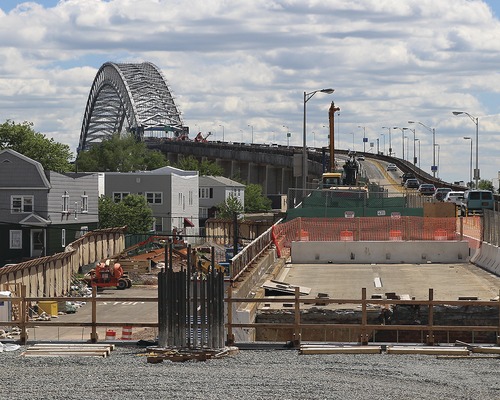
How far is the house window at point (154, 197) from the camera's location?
10456 cm

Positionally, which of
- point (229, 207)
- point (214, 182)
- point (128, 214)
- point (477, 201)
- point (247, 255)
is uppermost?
point (214, 182)

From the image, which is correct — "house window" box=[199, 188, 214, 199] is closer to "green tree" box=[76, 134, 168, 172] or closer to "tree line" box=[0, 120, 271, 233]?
"tree line" box=[0, 120, 271, 233]

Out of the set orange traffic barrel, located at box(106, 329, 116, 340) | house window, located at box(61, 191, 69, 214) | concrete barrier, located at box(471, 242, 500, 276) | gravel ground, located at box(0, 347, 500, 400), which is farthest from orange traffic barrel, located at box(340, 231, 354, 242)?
gravel ground, located at box(0, 347, 500, 400)

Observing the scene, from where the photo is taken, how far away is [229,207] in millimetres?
126500

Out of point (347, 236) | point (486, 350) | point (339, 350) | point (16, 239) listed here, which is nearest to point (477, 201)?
point (347, 236)

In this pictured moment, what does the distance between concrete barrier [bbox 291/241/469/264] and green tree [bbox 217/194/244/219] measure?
66.2 m

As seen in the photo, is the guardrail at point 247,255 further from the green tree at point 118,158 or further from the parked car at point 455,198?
the green tree at point 118,158

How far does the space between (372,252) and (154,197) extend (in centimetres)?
5002

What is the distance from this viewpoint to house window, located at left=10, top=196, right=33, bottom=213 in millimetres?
81000

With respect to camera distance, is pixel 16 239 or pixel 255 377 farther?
pixel 16 239

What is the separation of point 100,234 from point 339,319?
1738 inches

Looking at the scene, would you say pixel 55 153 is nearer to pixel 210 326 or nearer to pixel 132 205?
pixel 132 205

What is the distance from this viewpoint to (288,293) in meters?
41.9

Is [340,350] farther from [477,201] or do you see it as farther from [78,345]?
[477,201]
